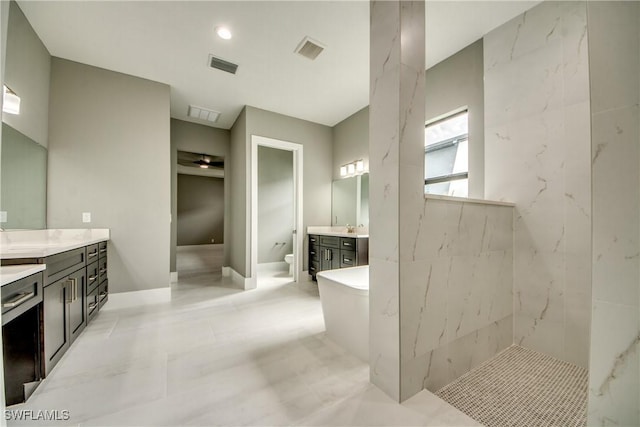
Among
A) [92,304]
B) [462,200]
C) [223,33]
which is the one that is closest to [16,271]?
[92,304]

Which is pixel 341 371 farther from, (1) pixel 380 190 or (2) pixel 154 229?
(2) pixel 154 229

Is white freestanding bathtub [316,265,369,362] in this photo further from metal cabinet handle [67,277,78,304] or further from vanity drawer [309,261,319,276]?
metal cabinet handle [67,277,78,304]

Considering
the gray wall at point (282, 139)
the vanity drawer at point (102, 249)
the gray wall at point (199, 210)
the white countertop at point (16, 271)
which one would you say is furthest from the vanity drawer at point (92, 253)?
the gray wall at point (199, 210)

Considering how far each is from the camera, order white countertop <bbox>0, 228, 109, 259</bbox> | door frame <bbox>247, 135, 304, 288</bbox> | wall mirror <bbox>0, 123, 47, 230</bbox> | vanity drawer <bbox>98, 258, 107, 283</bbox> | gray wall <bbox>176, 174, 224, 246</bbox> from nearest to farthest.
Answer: white countertop <bbox>0, 228, 109, 259</bbox> → wall mirror <bbox>0, 123, 47, 230</bbox> → vanity drawer <bbox>98, 258, 107, 283</bbox> → door frame <bbox>247, 135, 304, 288</bbox> → gray wall <bbox>176, 174, 224, 246</bbox>

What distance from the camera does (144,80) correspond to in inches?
122

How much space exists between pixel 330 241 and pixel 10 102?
3537 mm

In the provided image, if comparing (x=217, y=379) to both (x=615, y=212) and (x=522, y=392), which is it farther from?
(x=615, y=212)

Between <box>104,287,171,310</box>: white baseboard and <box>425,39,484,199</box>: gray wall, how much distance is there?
3874 millimetres

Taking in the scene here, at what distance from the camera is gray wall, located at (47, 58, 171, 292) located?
2711mm

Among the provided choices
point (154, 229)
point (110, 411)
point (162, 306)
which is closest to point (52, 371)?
point (110, 411)

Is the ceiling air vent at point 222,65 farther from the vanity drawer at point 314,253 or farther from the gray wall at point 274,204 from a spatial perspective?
the vanity drawer at point 314,253

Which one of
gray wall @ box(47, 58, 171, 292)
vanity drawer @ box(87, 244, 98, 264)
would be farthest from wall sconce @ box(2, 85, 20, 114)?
vanity drawer @ box(87, 244, 98, 264)

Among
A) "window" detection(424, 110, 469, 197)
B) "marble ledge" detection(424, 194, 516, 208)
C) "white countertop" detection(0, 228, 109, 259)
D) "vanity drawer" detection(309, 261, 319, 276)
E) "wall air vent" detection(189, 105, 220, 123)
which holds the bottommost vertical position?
"vanity drawer" detection(309, 261, 319, 276)

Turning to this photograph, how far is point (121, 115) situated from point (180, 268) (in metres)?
3.30
